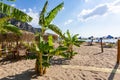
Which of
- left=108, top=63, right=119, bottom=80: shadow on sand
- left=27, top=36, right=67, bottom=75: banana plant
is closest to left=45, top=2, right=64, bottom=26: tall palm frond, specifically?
left=27, top=36, right=67, bottom=75: banana plant

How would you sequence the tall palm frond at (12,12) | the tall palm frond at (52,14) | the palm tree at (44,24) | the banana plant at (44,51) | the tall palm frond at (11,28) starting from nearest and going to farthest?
the tall palm frond at (12,12) → the banana plant at (44,51) → the palm tree at (44,24) → the tall palm frond at (52,14) → the tall palm frond at (11,28)

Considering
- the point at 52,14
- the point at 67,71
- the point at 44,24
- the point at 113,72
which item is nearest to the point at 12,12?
the point at 44,24

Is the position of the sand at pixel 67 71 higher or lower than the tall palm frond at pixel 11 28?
lower

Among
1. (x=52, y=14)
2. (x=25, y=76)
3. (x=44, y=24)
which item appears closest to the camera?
(x=25, y=76)

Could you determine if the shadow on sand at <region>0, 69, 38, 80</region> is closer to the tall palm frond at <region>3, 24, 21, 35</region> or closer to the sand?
the sand

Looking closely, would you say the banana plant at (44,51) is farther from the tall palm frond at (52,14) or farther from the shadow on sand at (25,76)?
the tall palm frond at (52,14)

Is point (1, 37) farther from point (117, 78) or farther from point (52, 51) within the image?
point (117, 78)

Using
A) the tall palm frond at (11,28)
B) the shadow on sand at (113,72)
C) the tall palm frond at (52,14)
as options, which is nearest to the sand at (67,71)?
the shadow on sand at (113,72)

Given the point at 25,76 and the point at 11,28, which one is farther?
the point at 11,28

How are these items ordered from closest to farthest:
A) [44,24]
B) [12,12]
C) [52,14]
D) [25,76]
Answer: [12,12] < [25,76] < [44,24] < [52,14]

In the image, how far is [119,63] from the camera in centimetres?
1255

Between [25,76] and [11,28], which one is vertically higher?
[11,28]

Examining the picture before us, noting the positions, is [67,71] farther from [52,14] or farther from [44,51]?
[52,14]

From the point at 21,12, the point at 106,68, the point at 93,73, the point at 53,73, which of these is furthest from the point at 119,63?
the point at 21,12
